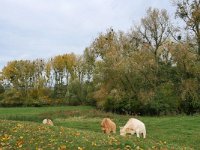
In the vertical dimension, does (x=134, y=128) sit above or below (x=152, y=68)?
below

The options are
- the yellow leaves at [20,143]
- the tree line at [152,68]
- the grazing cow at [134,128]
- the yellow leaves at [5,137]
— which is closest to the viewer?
the yellow leaves at [20,143]

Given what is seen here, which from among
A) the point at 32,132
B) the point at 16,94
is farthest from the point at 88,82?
the point at 32,132

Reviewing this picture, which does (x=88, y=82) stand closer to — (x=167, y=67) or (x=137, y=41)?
(x=137, y=41)

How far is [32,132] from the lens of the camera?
1934 cm

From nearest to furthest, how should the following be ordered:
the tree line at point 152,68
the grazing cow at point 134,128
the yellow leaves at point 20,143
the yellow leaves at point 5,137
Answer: the yellow leaves at point 20,143, the yellow leaves at point 5,137, the grazing cow at point 134,128, the tree line at point 152,68

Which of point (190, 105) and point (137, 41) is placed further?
point (137, 41)

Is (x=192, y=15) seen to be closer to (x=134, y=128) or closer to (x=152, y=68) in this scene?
(x=152, y=68)

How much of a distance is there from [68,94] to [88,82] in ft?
28.4

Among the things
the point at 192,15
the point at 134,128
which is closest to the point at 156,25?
the point at 192,15

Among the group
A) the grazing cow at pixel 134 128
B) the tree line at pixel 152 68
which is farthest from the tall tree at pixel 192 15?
the grazing cow at pixel 134 128

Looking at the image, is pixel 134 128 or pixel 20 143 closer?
pixel 20 143

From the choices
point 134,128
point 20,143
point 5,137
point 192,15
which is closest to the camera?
point 20,143

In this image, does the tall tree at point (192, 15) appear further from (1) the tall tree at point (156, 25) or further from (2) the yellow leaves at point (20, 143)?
(2) the yellow leaves at point (20, 143)

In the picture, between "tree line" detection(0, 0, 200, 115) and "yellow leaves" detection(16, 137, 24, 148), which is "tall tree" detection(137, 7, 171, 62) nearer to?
"tree line" detection(0, 0, 200, 115)
